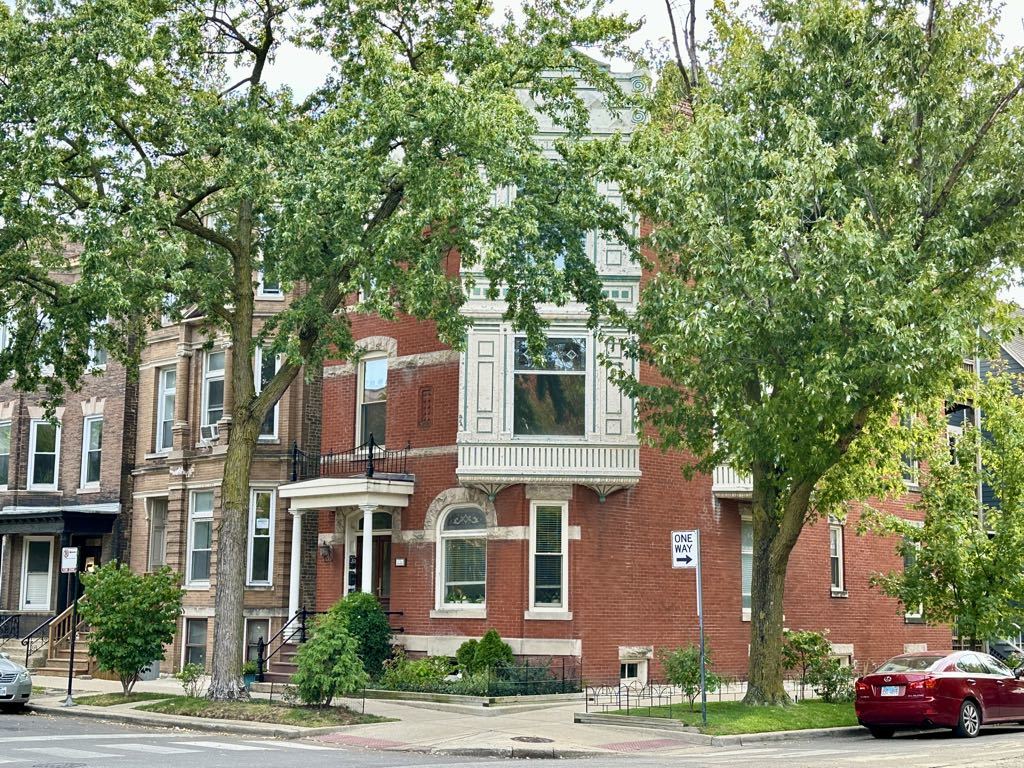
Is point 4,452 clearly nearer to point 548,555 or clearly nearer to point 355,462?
point 355,462

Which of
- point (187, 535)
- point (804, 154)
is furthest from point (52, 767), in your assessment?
point (187, 535)

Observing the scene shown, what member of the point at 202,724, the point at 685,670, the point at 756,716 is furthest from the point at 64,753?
the point at 756,716

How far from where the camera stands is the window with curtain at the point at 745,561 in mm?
28328

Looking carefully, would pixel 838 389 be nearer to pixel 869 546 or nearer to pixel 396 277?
pixel 396 277

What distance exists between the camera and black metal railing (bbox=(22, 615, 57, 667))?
102 feet

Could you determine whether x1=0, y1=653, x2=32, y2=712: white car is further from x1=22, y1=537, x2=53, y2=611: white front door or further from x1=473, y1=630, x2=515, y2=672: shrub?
x1=22, y1=537, x2=53, y2=611: white front door

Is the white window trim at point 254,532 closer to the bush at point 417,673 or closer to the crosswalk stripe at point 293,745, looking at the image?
the bush at point 417,673

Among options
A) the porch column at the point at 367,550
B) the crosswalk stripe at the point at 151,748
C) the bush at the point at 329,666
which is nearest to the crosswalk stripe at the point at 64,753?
the crosswalk stripe at the point at 151,748

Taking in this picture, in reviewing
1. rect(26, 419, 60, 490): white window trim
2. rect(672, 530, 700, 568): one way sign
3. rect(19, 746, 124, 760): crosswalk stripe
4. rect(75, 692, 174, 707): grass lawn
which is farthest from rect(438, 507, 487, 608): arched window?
rect(26, 419, 60, 490): white window trim

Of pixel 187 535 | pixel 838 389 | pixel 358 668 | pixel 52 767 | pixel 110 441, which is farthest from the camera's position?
pixel 110 441

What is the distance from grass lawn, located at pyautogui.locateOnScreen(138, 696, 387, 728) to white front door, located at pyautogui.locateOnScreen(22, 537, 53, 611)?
15577 millimetres

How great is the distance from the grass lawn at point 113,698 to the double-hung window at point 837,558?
16222 mm

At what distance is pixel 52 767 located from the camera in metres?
13.7

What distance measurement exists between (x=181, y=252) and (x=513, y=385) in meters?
8.20
